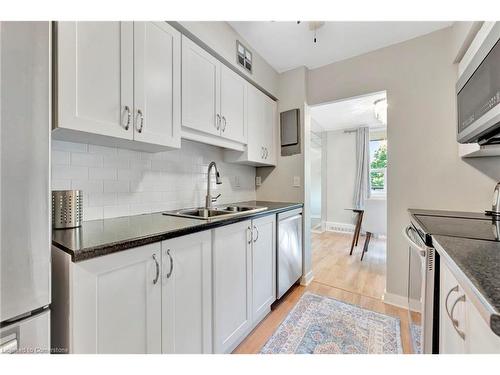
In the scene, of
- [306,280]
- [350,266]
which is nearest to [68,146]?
[306,280]

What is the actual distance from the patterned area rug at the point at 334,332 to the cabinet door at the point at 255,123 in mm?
1491

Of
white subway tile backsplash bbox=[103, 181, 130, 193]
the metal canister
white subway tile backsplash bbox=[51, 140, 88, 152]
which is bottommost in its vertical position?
the metal canister

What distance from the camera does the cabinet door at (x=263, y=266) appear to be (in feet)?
5.40

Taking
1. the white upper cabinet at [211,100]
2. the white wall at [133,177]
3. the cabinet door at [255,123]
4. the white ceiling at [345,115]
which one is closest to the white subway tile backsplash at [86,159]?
the white wall at [133,177]

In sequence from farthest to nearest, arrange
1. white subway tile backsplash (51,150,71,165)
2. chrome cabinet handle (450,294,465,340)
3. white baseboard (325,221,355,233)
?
1. white baseboard (325,221,355,233)
2. white subway tile backsplash (51,150,71,165)
3. chrome cabinet handle (450,294,465,340)

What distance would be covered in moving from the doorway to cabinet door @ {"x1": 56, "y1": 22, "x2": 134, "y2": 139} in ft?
9.01

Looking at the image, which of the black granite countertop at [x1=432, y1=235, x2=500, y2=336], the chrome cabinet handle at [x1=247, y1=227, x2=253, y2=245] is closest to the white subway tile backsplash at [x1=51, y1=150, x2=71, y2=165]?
the chrome cabinet handle at [x1=247, y1=227, x2=253, y2=245]

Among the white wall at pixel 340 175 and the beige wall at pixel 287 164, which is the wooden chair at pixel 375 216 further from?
the white wall at pixel 340 175

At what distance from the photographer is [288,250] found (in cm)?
211

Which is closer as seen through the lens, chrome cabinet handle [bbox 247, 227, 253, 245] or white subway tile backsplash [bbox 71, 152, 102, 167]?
white subway tile backsplash [bbox 71, 152, 102, 167]

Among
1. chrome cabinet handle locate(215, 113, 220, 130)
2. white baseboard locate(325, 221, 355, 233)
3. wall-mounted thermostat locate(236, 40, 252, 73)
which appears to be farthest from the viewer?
white baseboard locate(325, 221, 355, 233)

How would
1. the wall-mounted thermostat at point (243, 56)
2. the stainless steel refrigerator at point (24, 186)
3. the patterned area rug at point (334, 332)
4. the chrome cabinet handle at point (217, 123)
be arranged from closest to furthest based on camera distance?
the stainless steel refrigerator at point (24, 186) < the patterned area rug at point (334, 332) < the chrome cabinet handle at point (217, 123) < the wall-mounted thermostat at point (243, 56)

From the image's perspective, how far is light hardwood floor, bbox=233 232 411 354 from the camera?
1.61 meters

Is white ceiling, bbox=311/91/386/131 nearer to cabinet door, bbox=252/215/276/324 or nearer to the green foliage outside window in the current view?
the green foliage outside window
